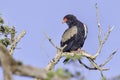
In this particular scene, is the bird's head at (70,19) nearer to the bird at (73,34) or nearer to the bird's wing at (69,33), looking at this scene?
the bird at (73,34)

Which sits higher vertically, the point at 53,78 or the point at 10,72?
the point at 10,72

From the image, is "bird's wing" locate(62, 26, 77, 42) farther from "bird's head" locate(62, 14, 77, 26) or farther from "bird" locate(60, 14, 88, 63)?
"bird's head" locate(62, 14, 77, 26)

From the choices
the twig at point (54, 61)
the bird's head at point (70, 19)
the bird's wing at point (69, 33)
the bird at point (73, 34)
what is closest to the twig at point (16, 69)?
the twig at point (54, 61)

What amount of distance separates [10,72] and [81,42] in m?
11.3

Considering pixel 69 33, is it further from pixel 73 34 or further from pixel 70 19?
pixel 70 19

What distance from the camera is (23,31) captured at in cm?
1213

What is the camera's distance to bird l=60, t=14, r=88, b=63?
51.9 feet

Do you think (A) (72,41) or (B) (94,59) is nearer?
(B) (94,59)

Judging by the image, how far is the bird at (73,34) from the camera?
623 inches

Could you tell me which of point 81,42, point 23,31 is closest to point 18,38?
point 23,31

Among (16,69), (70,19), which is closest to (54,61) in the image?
(70,19)

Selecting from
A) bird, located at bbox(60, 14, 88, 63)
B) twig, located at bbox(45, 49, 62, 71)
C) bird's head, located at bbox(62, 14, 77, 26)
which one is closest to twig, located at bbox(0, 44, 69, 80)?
twig, located at bbox(45, 49, 62, 71)

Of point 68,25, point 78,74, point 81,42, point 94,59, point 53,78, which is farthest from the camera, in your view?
point 68,25

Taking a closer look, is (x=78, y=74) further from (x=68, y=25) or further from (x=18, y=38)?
(x=68, y=25)
